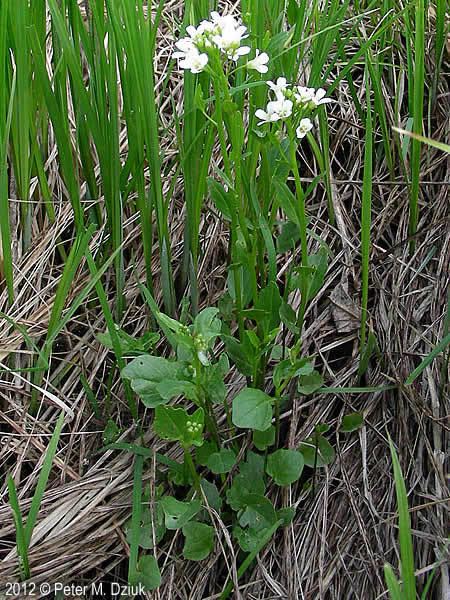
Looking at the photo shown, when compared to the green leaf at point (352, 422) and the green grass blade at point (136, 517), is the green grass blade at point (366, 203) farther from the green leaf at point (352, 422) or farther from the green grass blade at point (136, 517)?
the green grass blade at point (136, 517)

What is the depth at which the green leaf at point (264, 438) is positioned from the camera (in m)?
1.16

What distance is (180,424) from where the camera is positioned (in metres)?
1.05

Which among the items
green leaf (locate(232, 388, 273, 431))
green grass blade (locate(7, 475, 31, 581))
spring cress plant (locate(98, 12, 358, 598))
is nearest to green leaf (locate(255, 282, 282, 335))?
spring cress plant (locate(98, 12, 358, 598))

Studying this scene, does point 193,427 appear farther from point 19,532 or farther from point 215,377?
point 19,532

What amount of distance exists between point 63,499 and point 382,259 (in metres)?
0.79

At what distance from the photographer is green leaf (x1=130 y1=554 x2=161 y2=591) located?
42.3 inches

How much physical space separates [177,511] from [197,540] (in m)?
0.06

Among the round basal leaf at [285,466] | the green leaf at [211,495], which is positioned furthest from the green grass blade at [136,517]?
the round basal leaf at [285,466]

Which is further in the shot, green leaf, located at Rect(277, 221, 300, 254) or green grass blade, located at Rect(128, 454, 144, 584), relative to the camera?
green leaf, located at Rect(277, 221, 300, 254)

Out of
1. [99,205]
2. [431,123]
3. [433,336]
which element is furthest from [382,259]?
[99,205]

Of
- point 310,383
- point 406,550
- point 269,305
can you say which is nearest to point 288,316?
point 269,305

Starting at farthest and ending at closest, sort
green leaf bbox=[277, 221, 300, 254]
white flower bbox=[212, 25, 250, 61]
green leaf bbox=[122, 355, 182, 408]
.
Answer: green leaf bbox=[277, 221, 300, 254] < green leaf bbox=[122, 355, 182, 408] < white flower bbox=[212, 25, 250, 61]

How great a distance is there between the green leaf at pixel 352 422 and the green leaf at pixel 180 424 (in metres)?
0.31

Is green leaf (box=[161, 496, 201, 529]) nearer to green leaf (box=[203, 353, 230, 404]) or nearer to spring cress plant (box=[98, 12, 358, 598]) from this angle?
spring cress plant (box=[98, 12, 358, 598])
